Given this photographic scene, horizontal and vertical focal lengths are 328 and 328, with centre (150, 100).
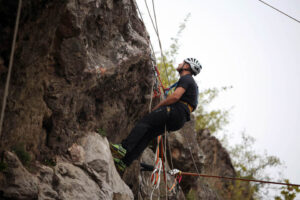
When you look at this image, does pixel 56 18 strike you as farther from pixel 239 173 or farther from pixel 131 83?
pixel 239 173

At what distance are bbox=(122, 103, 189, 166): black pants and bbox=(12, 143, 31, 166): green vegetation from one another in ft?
5.93

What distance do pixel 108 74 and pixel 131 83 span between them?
94 cm

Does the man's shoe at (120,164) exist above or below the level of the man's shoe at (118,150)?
below

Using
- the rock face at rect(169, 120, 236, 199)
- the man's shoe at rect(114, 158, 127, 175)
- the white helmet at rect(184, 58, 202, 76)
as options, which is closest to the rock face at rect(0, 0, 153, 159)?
the man's shoe at rect(114, 158, 127, 175)

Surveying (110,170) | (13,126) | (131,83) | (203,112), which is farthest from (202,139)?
(13,126)

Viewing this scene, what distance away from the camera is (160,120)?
505cm

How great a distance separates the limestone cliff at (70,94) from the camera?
10.1 feet

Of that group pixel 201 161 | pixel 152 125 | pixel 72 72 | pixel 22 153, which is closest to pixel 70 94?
pixel 72 72

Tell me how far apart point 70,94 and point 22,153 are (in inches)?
39.6

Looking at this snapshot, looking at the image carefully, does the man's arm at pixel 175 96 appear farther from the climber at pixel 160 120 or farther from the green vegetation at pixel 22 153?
the green vegetation at pixel 22 153

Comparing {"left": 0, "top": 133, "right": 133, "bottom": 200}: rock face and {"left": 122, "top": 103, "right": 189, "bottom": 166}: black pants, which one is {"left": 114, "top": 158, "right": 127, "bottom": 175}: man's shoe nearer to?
{"left": 122, "top": 103, "right": 189, "bottom": 166}: black pants

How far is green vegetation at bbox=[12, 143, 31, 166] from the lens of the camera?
3.40 metres

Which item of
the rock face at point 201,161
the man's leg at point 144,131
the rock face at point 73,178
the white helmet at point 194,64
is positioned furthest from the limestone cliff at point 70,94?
the rock face at point 201,161

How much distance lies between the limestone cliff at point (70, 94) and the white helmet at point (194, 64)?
702 mm
